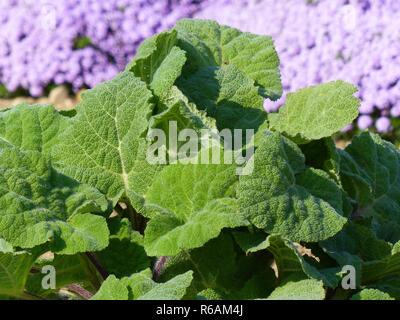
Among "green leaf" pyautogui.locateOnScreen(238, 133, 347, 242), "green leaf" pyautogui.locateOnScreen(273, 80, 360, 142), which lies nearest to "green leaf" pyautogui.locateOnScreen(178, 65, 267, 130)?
"green leaf" pyautogui.locateOnScreen(273, 80, 360, 142)

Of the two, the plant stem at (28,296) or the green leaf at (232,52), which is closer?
the plant stem at (28,296)

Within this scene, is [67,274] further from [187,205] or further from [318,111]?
[318,111]


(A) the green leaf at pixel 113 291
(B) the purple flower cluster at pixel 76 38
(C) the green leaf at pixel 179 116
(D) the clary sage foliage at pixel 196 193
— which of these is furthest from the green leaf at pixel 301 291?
(B) the purple flower cluster at pixel 76 38

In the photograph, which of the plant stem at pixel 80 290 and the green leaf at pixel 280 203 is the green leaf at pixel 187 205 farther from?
the plant stem at pixel 80 290

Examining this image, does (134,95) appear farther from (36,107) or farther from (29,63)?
(29,63)

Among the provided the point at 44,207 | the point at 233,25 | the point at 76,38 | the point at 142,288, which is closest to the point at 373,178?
the point at 142,288

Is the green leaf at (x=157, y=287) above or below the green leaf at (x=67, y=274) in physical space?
below
